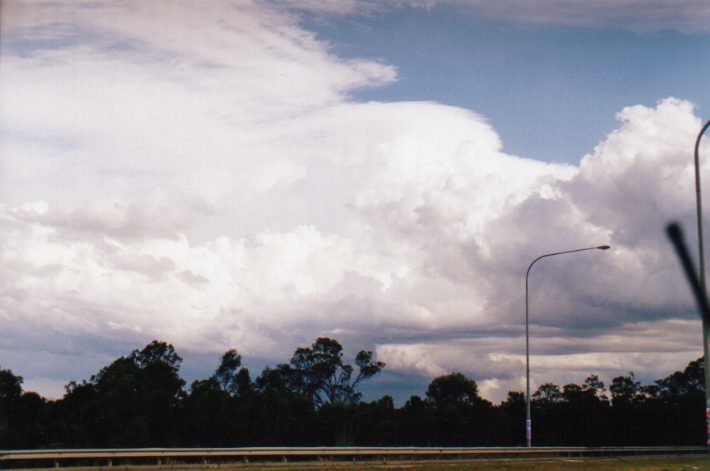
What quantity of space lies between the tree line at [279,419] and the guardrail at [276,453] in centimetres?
1998

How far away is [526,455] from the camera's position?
159 ft

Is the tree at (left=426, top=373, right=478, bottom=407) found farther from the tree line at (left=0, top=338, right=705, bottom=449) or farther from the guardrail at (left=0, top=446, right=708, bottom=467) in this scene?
the guardrail at (left=0, top=446, right=708, bottom=467)

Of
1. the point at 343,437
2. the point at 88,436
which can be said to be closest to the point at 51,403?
the point at 88,436

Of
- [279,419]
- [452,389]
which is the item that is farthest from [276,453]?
[452,389]

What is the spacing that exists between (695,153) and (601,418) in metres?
61.4

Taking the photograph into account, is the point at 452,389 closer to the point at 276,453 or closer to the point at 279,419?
the point at 279,419

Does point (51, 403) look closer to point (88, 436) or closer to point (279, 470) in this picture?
point (88, 436)

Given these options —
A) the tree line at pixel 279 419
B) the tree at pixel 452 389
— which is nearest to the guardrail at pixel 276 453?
the tree line at pixel 279 419

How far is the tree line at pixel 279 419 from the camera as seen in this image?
70188mm

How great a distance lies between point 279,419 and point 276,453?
1655 inches

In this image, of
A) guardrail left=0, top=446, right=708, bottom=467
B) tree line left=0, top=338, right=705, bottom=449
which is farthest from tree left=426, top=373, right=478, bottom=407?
guardrail left=0, top=446, right=708, bottom=467

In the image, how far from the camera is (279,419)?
7638 cm

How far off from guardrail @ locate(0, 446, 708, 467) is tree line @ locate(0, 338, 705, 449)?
20.0 m

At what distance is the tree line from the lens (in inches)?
2763
